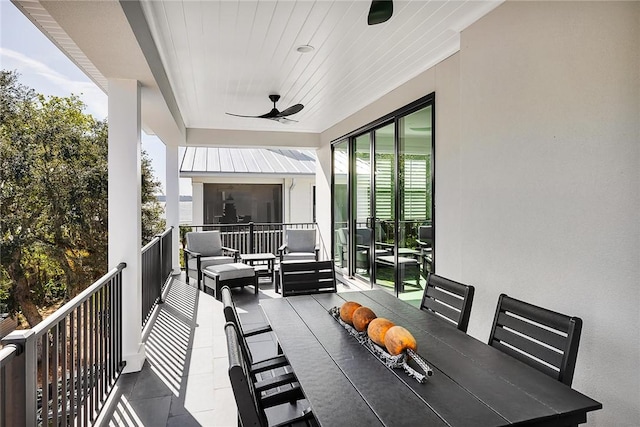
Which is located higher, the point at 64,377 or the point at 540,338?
the point at 540,338

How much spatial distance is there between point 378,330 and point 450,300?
2.67 feet

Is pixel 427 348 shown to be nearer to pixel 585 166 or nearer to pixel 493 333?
pixel 493 333

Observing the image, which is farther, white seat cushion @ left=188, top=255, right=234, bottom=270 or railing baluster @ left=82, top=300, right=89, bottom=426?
white seat cushion @ left=188, top=255, right=234, bottom=270

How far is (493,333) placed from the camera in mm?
2045

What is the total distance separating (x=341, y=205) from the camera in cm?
731

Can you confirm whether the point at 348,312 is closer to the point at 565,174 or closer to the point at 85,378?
the point at 565,174

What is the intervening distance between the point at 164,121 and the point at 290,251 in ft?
11.2

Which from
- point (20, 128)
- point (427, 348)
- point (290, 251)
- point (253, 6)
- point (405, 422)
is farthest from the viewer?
point (290, 251)

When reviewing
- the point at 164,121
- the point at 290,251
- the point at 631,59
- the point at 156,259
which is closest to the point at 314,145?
the point at 290,251

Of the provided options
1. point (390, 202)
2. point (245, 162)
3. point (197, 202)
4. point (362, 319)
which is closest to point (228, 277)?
point (390, 202)

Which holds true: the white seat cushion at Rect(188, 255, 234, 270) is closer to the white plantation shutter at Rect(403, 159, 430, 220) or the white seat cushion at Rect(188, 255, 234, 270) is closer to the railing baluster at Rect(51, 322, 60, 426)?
the white plantation shutter at Rect(403, 159, 430, 220)

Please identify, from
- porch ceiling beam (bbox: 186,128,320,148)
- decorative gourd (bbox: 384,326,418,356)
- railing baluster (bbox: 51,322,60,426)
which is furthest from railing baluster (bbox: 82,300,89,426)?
porch ceiling beam (bbox: 186,128,320,148)

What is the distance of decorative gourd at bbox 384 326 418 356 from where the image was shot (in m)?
1.65

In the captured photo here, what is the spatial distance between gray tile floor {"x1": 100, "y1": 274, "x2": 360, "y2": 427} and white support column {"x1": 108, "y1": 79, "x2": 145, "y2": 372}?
12.3 inches
